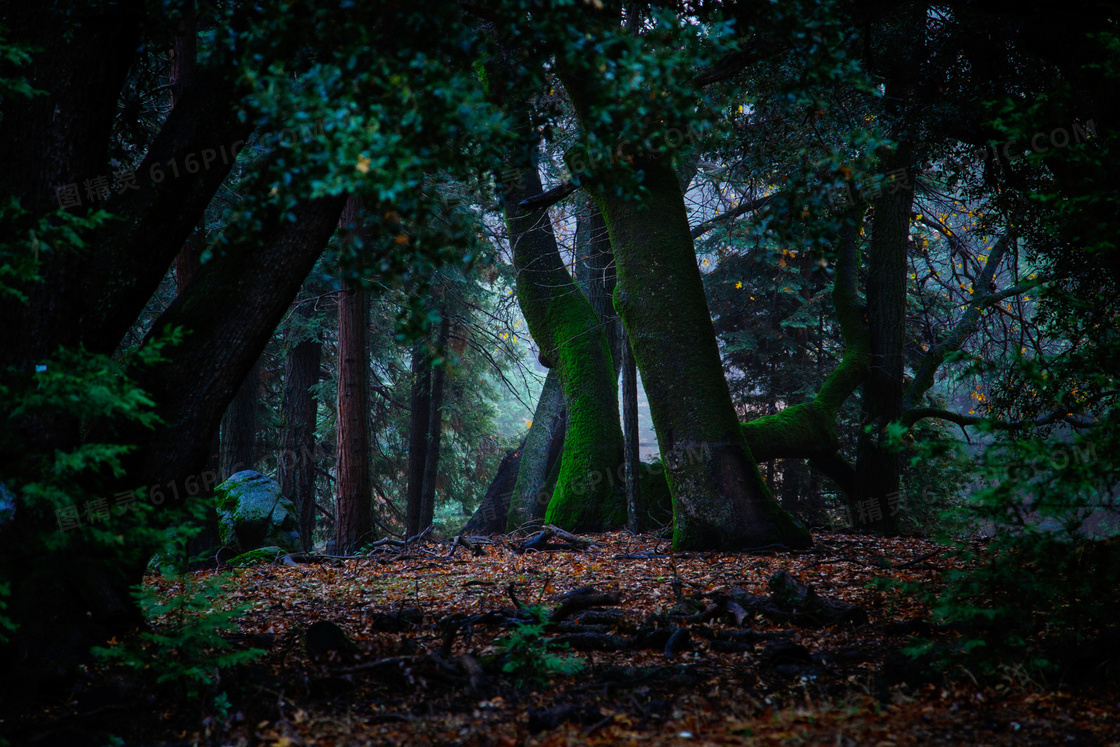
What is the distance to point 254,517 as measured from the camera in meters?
9.66

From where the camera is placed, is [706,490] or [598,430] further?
[598,430]

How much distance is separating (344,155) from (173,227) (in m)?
2.10

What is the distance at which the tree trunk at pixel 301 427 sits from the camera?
13211 millimetres

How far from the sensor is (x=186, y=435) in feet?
13.4

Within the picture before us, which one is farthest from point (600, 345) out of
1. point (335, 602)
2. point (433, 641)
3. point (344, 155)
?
point (344, 155)

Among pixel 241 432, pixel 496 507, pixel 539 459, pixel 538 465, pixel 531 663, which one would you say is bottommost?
pixel 531 663

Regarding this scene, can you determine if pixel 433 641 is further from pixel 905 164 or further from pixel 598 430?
pixel 905 164

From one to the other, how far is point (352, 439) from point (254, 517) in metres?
1.80

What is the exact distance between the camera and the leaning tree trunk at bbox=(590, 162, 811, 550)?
7496 millimetres

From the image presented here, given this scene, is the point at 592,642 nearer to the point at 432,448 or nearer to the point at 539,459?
the point at 539,459

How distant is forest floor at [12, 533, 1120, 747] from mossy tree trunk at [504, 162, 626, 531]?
14.0 ft

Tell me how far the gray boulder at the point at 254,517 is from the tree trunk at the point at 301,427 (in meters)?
2.80

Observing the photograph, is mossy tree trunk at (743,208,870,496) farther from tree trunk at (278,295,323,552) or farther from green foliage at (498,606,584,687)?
tree trunk at (278,295,323,552)

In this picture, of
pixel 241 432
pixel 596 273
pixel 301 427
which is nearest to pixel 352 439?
pixel 241 432
